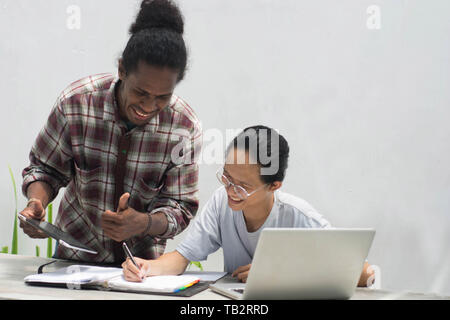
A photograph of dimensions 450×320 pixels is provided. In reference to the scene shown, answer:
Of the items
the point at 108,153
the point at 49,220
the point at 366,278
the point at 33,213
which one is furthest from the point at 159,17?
the point at 49,220

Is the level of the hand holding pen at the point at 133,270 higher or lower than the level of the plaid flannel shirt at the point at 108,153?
lower

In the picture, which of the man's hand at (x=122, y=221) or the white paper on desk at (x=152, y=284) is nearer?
the white paper on desk at (x=152, y=284)

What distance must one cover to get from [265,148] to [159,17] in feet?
1.68

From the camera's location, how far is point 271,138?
158cm

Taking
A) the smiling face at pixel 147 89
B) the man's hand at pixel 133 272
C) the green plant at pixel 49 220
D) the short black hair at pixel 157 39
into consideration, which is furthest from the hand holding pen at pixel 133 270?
the green plant at pixel 49 220

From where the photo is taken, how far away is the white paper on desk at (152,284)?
3.89 ft

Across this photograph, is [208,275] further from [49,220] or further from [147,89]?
[49,220]

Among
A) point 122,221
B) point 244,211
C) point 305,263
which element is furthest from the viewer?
point 244,211

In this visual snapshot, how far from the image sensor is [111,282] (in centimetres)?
122

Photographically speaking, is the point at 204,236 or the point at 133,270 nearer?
the point at 133,270

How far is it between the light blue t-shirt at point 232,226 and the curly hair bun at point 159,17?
0.54m

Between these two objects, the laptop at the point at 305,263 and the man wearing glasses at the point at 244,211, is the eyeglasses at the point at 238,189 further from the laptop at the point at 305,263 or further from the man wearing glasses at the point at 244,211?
the laptop at the point at 305,263

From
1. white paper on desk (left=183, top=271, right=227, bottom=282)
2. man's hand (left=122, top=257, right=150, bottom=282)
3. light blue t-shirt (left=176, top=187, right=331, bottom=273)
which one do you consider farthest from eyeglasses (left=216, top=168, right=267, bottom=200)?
man's hand (left=122, top=257, right=150, bottom=282)
